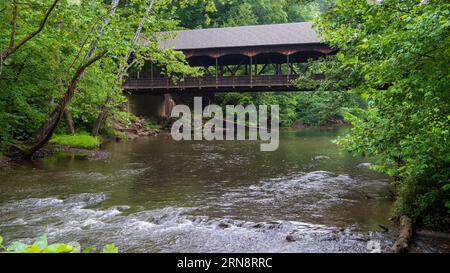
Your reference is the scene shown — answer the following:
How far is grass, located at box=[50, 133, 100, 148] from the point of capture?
17.3 m

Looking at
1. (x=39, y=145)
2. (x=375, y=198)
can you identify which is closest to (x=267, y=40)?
(x=39, y=145)

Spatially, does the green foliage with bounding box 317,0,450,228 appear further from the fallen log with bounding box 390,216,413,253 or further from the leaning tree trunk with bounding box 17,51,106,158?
the leaning tree trunk with bounding box 17,51,106,158

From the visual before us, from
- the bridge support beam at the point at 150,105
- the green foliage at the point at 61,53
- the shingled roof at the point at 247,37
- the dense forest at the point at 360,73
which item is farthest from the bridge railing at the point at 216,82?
the green foliage at the point at 61,53

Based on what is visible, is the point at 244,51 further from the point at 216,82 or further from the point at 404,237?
the point at 404,237

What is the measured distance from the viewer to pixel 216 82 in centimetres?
2691

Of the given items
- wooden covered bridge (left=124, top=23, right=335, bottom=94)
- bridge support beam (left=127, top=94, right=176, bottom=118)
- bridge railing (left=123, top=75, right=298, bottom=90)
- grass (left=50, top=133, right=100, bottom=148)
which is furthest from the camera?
bridge support beam (left=127, top=94, right=176, bottom=118)

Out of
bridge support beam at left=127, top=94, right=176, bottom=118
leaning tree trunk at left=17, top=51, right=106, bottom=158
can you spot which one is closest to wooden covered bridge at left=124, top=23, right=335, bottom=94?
bridge support beam at left=127, top=94, right=176, bottom=118

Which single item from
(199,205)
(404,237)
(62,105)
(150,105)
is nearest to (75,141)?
(62,105)

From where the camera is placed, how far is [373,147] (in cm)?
602

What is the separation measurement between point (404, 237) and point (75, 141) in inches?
605

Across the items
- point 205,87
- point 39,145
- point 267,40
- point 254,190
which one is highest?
point 267,40

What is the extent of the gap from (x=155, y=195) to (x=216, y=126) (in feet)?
79.4

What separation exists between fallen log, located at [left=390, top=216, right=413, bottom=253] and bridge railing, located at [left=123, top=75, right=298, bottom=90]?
18.5 m
